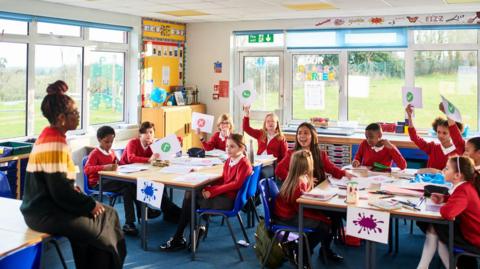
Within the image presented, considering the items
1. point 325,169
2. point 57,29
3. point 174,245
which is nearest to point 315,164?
point 325,169

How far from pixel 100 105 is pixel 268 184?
162 inches

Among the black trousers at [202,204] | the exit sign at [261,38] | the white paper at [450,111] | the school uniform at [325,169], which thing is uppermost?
the exit sign at [261,38]

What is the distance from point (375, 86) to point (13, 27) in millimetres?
5041

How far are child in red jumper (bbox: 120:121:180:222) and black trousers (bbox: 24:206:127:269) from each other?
2.28 metres

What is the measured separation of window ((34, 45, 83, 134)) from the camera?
20.9 ft

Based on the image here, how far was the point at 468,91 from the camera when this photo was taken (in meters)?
7.16

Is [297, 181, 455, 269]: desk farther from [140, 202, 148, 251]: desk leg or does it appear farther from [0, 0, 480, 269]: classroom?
[140, 202, 148, 251]: desk leg

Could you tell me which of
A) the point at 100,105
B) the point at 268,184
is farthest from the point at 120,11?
the point at 268,184

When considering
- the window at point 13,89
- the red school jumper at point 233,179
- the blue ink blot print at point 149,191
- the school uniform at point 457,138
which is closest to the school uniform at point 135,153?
the blue ink blot print at point 149,191

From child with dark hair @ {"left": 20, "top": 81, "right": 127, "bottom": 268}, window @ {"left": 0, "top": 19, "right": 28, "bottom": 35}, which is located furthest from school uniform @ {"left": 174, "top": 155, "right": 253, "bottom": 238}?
window @ {"left": 0, "top": 19, "right": 28, "bottom": 35}

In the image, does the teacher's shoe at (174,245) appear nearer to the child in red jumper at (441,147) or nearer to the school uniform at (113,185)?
the school uniform at (113,185)

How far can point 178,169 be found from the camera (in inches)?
195

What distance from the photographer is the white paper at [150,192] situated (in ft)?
14.2

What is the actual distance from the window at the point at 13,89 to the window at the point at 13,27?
15cm
